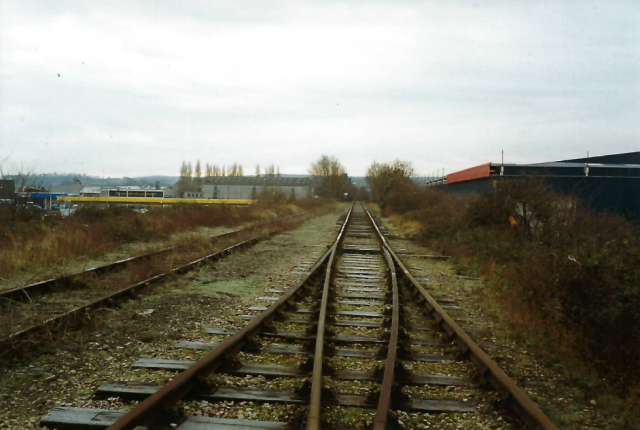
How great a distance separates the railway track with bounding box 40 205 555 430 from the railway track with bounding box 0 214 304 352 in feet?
4.86

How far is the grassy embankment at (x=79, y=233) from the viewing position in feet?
36.7

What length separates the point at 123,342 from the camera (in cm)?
596

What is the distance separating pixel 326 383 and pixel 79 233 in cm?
1223

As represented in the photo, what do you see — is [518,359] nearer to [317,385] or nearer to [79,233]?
[317,385]

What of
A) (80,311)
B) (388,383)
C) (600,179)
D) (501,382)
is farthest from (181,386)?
(600,179)

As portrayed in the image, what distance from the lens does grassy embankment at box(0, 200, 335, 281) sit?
1117cm

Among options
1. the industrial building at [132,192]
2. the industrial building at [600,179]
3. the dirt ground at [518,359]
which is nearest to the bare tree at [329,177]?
the industrial building at [132,192]

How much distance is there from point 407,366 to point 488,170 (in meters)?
25.4

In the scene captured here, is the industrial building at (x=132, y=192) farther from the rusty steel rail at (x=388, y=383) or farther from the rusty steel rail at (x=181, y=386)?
the rusty steel rail at (x=388, y=383)

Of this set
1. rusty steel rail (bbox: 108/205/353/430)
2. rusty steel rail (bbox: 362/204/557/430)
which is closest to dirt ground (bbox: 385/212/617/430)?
rusty steel rail (bbox: 362/204/557/430)

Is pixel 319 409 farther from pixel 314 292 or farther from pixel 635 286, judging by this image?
pixel 314 292

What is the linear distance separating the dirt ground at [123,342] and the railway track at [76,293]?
0.63 feet

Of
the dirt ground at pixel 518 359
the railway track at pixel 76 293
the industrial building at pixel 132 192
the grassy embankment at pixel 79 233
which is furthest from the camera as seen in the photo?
the industrial building at pixel 132 192

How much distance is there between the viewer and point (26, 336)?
5.51 meters
